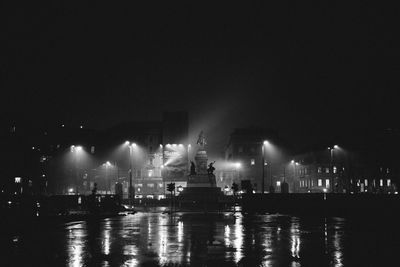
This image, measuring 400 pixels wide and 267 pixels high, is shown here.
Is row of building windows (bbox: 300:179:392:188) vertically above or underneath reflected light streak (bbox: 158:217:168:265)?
above

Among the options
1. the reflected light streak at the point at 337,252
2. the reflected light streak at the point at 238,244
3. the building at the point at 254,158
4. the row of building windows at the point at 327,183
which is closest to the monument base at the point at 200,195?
the row of building windows at the point at 327,183

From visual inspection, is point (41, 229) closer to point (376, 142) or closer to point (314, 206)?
point (314, 206)

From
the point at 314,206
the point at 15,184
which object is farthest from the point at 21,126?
the point at 314,206

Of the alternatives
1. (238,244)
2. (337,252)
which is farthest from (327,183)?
(337,252)

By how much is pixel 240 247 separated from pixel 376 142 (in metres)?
91.1

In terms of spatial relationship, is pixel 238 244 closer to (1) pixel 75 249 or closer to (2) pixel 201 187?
(1) pixel 75 249

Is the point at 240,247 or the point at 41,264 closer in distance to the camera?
the point at 41,264

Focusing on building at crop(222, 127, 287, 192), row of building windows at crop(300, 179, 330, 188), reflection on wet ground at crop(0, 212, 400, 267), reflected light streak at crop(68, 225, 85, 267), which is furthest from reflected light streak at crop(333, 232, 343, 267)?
building at crop(222, 127, 287, 192)

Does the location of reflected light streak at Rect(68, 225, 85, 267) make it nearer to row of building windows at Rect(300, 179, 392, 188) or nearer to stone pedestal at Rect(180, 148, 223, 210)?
stone pedestal at Rect(180, 148, 223, 210)

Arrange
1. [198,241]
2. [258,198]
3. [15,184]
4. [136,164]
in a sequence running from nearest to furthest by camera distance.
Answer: [198,241], [258,198], [15,184], [136,164]

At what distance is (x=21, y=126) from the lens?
110688 mm

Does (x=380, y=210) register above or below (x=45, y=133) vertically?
below

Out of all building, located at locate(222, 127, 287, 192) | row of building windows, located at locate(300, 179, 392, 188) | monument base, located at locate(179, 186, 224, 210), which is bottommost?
monument base, located at locate(179, 186, 224, 210)

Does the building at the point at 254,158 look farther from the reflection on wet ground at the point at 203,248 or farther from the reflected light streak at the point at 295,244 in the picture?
the reflection on wet ground at the point at 203,248
